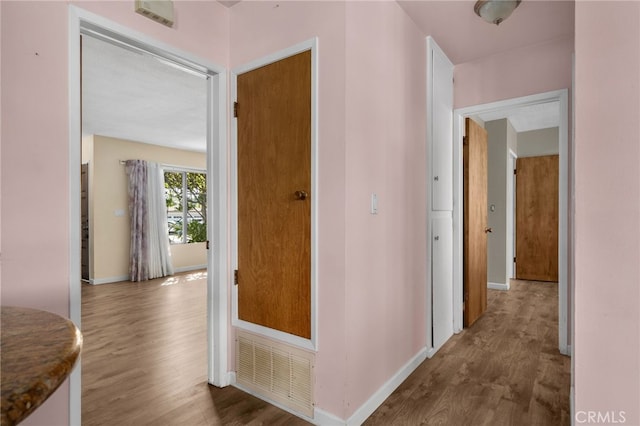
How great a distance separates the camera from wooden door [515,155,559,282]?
17.6 ft

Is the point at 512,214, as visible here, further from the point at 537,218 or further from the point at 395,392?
the point at 395,392

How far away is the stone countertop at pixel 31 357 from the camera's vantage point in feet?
1.29

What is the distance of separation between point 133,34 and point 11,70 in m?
0.59

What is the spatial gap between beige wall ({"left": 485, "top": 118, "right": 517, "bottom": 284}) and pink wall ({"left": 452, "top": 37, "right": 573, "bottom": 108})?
6.76 feet

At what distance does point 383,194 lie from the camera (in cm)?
208

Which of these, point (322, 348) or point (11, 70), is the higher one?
point (11, 70)

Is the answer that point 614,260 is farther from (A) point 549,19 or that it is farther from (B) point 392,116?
(A) point 549,19

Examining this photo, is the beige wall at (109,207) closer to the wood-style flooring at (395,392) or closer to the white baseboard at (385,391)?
the wood-style flooring at (395,392)

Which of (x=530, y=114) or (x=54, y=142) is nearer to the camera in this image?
(x=54, y=142)

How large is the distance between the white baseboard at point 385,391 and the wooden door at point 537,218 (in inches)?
151

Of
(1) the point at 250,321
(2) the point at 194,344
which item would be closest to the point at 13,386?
(1) the point at 250,321

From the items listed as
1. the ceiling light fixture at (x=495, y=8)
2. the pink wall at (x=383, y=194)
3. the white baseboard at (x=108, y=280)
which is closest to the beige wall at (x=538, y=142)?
the pink wall at (x=383, y=194)

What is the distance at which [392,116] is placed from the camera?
7.23 feet

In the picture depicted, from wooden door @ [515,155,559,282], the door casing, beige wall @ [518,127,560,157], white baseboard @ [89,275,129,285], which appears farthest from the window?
beige wall @ [518,127,560,157]
